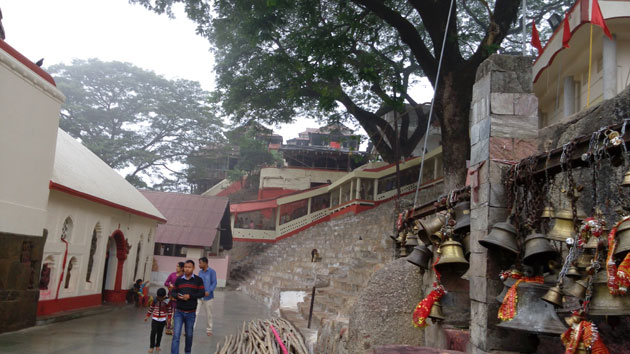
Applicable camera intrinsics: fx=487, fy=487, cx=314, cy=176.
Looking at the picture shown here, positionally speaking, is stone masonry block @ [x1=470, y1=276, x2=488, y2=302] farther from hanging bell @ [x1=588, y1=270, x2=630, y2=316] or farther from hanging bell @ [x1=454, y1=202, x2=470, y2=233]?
hanging bell @ [x1=588, y1=270, x2=630, y2=316]

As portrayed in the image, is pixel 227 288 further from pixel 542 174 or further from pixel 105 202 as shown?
pixel 542 174

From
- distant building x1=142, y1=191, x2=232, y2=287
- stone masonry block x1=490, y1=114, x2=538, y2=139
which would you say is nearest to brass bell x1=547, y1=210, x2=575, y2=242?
stone masonry block x1=490, y1=114, x2=538, y2=139

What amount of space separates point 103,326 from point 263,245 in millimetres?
18908

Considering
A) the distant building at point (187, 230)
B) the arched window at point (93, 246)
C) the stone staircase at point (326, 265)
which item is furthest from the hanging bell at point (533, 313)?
the distant building at point (187, 230)

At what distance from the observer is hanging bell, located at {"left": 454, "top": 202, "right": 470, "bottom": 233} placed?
4897 millimetres

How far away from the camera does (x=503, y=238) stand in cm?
387

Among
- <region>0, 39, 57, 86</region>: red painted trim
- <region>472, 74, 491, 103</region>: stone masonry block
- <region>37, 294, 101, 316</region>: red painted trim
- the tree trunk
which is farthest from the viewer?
the tree trunk

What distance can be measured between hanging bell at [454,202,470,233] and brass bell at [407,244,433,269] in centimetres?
58

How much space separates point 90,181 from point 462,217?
34.5 ft

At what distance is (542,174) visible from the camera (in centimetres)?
390

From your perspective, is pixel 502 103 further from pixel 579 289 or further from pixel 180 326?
pixel 180 326

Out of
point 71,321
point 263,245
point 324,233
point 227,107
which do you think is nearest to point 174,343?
point 71,321

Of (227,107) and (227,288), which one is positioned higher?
(227,107)

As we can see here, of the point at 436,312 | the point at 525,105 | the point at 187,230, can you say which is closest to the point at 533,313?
the point at 436,312
